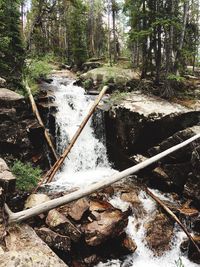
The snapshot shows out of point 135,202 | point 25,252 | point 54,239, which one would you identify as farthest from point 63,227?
point 135,202

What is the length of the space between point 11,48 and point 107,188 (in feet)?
31.0

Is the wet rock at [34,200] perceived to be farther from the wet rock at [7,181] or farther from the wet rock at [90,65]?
the wet rock at [90,65]

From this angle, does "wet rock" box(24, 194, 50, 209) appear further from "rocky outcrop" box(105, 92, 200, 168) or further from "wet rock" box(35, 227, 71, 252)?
"rocky outcrop" box(105, 92, 200, 168)

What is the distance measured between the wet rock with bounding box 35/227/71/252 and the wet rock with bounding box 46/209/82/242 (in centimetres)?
20

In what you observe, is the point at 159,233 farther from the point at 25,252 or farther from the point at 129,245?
the point at 25,252

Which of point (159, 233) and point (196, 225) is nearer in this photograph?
point (159, 233)

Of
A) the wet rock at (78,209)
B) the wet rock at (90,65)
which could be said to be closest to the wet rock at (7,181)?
the wet rock at (78,209)

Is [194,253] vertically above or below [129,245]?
below

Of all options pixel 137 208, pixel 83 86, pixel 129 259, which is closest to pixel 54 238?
pixel 129 259

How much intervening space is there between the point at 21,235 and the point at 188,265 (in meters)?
4.99

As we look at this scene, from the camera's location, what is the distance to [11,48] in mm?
14758

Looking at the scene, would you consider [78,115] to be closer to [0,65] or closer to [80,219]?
[0,65]

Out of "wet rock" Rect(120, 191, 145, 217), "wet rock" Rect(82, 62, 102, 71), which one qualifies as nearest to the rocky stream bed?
"wet rock" Rect(120, 191, 145, 217)

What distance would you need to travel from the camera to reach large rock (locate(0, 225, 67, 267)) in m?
4.11
